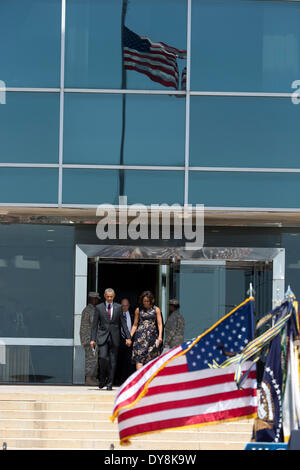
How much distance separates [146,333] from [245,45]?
5736 mm

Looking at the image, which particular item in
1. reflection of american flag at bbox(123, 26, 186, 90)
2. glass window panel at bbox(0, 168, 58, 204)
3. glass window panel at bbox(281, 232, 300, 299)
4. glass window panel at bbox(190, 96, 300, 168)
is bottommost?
glass window panel at bbox(281, 232, 300, 299)

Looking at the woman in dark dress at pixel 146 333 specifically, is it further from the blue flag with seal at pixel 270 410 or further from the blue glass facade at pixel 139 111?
the blue flag with seal at pixel 270 410

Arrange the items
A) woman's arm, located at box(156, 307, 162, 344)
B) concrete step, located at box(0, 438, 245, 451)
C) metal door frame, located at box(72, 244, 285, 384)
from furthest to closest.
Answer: metal door frame, located at box(72, 244, 285, 384), woman's arm, located at box(156, 307, 162, 344), concrete step, located at box(0, 438, 245, 451)

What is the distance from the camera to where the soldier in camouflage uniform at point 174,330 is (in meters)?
19.2

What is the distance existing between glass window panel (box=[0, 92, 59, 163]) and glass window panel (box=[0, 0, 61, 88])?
12.0 inches

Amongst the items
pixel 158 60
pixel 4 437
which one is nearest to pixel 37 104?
→ pixel 158 60

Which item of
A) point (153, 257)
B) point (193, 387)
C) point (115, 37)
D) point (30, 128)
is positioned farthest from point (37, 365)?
point (193, 387)

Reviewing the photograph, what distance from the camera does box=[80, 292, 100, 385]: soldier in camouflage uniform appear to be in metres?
19.1

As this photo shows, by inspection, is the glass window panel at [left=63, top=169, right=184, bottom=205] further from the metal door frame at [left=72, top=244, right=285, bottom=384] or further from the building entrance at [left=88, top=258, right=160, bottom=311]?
the building entrance at [left=88, top=258, right=160, bottom=311]

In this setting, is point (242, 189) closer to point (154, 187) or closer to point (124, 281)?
point (154, 187)

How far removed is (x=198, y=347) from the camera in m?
10.1

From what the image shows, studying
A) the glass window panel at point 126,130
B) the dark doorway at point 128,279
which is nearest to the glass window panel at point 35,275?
the dark doorway at point 128,279

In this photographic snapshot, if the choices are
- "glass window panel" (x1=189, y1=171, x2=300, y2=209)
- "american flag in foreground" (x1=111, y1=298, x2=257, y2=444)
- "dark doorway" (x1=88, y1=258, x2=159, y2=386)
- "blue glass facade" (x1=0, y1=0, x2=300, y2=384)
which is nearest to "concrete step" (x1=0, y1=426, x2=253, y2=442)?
"dark doorway" (x1=88, y1=258, x2=159, y2=386)

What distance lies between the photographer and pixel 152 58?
725 inches
